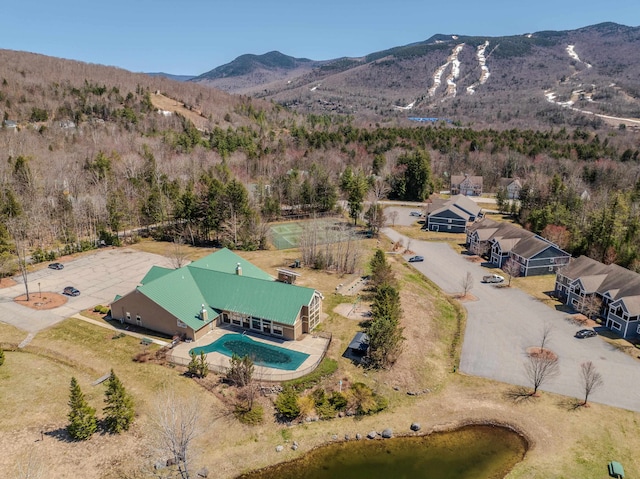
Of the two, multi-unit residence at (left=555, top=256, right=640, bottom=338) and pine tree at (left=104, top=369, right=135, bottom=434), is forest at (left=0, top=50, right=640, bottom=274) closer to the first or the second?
multi-unit residence at (left=555, top=256, right=640, bottom=338)

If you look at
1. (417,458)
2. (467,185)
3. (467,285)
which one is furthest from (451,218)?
(417,458)

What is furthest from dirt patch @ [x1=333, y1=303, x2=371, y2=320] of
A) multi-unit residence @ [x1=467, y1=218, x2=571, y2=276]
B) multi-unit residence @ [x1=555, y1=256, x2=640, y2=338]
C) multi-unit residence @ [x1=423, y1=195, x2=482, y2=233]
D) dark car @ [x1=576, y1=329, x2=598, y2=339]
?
multi-unit residence @ [x1=423, y1=195, x2=482, y2=233]

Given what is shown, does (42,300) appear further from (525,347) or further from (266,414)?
(525,347)

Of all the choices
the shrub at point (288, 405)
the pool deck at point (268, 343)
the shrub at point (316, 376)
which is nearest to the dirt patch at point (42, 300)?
the pool deck at point (268, 343)

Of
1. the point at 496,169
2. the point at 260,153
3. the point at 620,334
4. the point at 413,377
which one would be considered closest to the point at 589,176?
the point at 496,169

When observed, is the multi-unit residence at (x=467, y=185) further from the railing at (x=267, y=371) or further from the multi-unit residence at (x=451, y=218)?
the railing at (x=267, y=371)
